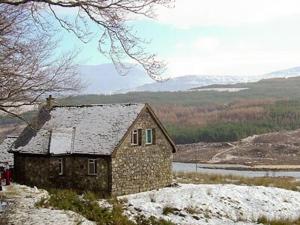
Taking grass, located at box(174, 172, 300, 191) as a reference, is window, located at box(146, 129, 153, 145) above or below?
above

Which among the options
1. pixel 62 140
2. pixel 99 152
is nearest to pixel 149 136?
pixel 99 152

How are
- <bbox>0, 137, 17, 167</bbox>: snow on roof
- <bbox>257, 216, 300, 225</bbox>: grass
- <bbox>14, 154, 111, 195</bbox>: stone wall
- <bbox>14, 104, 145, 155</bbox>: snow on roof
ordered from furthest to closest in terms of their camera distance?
1. <bbox>0, 137, 17, 167</bbox>: snow on roof
2. <bbox>14, 104, 145, 155</bbox>: snow on roof
3. <bbox>14, 154, 111, 195</bbox>: stone wall
4. <bbox>257, 216, 300, 225</bbox>: grass

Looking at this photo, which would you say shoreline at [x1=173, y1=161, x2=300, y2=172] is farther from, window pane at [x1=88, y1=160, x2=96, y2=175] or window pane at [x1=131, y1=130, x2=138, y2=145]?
window pane at [x1=88, y1=160, x2=96, y2=175]

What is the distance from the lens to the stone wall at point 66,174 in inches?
1374

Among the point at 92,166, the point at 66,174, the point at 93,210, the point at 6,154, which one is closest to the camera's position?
the point at 93,210

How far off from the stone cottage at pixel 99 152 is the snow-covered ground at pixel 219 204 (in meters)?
2.09

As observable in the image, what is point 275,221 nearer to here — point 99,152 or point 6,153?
point 99,152

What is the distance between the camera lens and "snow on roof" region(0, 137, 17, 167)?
132 ft

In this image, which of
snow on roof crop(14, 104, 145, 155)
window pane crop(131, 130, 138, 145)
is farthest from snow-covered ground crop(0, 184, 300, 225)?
snow on roof crop(14, 104, 145, 155)

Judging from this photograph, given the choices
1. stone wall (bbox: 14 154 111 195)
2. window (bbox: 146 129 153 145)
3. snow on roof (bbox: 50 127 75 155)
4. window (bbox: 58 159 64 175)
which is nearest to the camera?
stone wall (bbox: 14 154 111 195)

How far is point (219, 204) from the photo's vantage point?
101ft

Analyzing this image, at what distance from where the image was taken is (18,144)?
127 ft

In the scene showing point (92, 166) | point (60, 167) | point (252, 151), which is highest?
point (92, 166)

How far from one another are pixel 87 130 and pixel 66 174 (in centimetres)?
338
